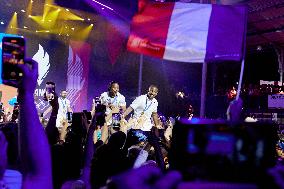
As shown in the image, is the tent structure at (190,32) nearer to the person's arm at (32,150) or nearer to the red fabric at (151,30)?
the red fabric at (151,30)

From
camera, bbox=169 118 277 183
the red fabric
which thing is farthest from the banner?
camera, bbox=169 118 277 183

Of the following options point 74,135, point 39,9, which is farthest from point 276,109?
point 39,9

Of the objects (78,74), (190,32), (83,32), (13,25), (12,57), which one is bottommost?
(12,57)

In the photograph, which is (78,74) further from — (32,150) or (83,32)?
(32,150)

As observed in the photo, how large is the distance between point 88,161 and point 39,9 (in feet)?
56.3

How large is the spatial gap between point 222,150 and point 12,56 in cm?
136

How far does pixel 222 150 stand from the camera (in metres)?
1.12

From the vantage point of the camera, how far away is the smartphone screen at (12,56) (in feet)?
6.61

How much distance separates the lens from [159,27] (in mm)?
6668

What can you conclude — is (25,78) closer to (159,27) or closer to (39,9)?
(159,27)

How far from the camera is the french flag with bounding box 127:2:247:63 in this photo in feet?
18.9

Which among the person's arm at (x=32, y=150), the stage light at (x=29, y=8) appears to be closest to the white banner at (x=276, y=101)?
the stage light at (x=29, y=8)

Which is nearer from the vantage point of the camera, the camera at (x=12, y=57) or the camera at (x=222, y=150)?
the camera at (x=222, y=150)

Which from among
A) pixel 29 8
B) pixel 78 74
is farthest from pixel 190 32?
pixel 78 74
